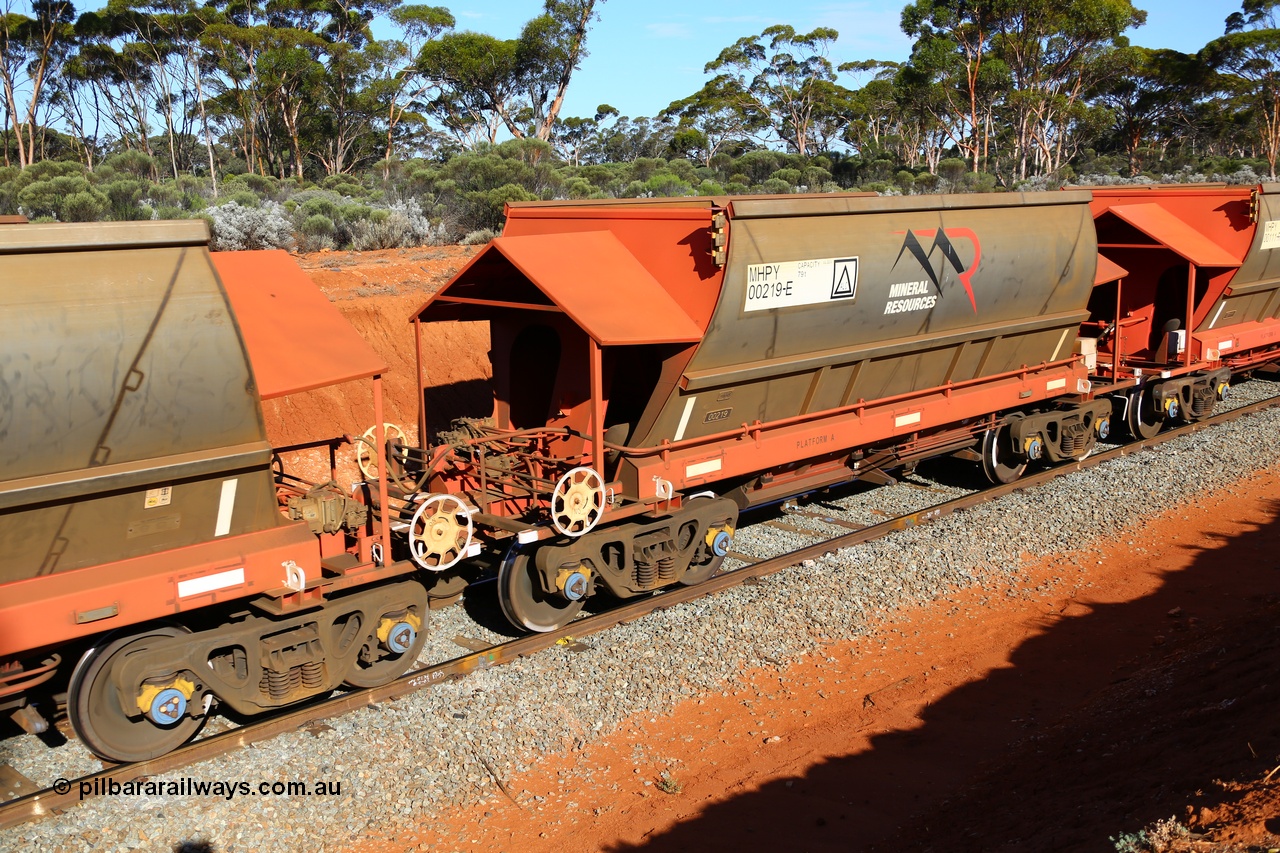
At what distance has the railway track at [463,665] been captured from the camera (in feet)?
20.1

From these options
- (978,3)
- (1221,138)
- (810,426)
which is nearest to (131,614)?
(810,426)

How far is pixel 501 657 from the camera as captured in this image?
8008 millimetres

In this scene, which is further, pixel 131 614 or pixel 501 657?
pixel 501 657

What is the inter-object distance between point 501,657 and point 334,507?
1.70 meters

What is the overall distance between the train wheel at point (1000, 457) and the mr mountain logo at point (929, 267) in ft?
8.04

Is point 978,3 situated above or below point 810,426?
above

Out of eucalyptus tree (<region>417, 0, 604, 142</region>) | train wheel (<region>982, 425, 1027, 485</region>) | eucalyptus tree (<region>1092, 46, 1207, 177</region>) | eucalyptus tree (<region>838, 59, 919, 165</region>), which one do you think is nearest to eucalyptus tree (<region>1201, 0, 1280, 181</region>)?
eucalyptus tree (<region>1092, 46, 1207, 177</region>)

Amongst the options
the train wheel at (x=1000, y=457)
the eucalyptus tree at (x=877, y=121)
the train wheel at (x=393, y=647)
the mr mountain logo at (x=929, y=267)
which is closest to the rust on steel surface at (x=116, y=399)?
the train wheel at (x=393, y=647)

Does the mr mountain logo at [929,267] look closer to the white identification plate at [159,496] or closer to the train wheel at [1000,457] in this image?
the train wheel at [1000,457]

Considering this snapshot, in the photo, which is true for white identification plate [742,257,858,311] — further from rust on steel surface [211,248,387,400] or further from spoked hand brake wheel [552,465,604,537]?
rust on steel surface [211,248,387,400]

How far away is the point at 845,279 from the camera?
9711mm

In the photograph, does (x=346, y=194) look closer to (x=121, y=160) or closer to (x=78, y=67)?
(x=121, y=160)

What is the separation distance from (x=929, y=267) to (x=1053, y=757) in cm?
555

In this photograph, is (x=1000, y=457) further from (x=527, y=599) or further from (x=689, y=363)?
(x=527, y=599)
